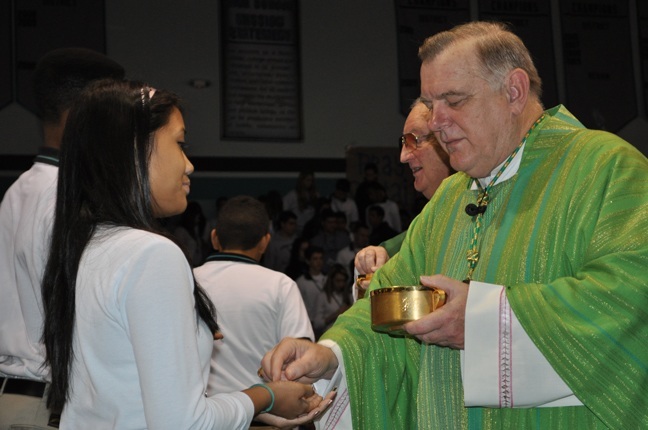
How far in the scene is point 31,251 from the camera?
9.10 ft

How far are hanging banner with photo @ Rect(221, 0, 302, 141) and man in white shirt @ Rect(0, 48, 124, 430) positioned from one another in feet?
28.6

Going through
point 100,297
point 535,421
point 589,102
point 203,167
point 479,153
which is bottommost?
point 535,421

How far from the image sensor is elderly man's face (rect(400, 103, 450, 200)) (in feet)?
12.1

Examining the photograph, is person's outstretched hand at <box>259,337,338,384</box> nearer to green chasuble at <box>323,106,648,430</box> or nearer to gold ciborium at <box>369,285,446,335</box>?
green chasuble at <box>323,106,648,430</box>

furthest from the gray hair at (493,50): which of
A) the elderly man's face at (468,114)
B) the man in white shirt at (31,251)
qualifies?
the man in white shirt at (31,251)

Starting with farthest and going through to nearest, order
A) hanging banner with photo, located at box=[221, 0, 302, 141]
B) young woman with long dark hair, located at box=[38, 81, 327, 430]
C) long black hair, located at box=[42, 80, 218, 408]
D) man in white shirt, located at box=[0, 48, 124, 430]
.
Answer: hanging banner with photo, located at box=[221, 0, 302, 141], man in white shirt, located at box=[0, 48, 124, 430], long black hair, located at box=[42, 80, 218, 408], young woman with long dark hair, located at box=[38, 81, 327, 430]

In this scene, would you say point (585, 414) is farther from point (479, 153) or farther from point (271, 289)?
point (271, 289)

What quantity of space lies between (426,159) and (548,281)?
1.36 meters

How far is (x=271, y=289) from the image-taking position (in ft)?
14.3

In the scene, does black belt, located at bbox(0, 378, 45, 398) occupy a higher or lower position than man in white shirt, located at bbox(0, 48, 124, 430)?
lower

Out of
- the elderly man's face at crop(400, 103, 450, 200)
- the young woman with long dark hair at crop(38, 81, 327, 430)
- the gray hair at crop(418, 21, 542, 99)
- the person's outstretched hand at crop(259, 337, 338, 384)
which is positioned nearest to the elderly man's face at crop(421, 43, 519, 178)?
the gray hair at crop(418, 21, 542, 99)

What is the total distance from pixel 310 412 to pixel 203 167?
372 inches

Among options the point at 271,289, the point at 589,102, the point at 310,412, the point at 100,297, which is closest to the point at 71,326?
the point at 100,297

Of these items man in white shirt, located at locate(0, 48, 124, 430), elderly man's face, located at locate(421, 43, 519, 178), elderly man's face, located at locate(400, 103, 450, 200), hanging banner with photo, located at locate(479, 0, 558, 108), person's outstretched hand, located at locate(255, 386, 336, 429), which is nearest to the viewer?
person's outstretched hand, located at locate(255, 386, 336, 429)
